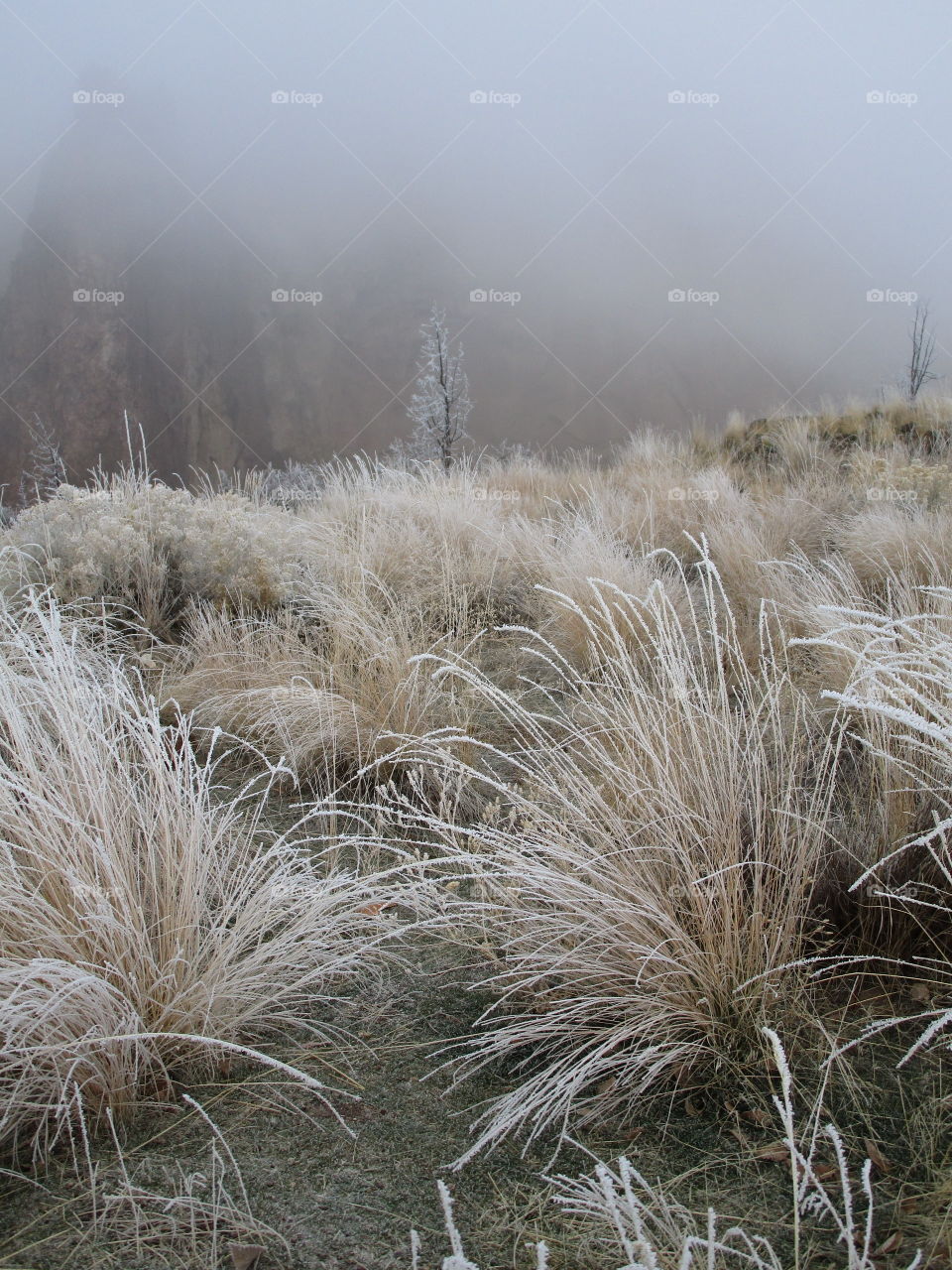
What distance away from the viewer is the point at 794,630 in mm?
3867

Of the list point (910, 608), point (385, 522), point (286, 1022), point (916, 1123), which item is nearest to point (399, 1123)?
point (286, 1022)

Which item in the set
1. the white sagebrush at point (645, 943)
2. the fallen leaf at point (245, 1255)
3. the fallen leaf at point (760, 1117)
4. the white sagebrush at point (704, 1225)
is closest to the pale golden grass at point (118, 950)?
the fallen leaf at point (245, 1255)

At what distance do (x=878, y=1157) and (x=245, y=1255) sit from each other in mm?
990

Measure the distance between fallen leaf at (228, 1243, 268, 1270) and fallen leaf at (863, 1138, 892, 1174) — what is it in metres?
0.96

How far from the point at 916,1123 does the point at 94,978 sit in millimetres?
1382

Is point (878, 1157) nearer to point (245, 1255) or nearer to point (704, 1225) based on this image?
point (704, 1225)

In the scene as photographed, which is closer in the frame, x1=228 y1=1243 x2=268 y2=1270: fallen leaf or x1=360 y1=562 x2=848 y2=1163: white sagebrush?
x1=228 y1=1243 x2=268 y2=1270: fallen leaf

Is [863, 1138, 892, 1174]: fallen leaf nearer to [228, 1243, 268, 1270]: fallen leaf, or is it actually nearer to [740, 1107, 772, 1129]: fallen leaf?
[740, 1107, 772, 1129]: fallen leaf

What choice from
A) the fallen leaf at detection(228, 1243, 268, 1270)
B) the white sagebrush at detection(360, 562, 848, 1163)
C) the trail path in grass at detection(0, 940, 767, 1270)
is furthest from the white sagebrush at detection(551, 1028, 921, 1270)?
the fallen leaf at detection(228, 1243, 268, 1270)

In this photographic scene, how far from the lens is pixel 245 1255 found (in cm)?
124

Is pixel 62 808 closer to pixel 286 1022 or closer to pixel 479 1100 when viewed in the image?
pixel 286 1022

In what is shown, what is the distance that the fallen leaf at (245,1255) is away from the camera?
123 centimetres

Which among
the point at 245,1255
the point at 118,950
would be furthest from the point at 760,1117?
the point at 118,950

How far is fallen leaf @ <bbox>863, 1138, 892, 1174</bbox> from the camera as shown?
136 centimetres
